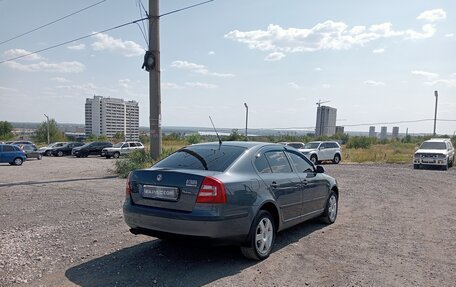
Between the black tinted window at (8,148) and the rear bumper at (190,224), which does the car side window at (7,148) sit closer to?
the black tinted window at (8,148)

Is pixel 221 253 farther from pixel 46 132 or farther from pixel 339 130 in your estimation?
pixel 46 132

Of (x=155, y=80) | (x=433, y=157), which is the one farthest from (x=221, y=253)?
(x=433, y=157)

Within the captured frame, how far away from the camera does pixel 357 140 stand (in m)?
53.7

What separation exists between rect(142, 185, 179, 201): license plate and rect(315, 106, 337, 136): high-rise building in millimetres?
62063

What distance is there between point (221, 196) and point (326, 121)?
66213mm

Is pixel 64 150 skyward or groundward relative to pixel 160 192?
groundward

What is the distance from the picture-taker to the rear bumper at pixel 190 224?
4.58m

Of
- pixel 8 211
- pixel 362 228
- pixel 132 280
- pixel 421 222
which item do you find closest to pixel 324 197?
pixel 362 228

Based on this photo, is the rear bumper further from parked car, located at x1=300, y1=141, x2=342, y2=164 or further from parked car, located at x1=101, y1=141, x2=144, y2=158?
parked car, located at x1=101, y1=141, x2=144, y2=158

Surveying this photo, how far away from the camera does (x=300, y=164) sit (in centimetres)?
665

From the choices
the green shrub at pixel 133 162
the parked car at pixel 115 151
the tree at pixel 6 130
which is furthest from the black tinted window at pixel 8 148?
the tree at pixel 6 130

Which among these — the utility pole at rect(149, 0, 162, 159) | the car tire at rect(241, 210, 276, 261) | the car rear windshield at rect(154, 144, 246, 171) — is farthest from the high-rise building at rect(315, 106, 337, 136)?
the car tire at rect(241, 210, 276, 261)

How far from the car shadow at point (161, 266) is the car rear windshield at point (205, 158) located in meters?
1.05

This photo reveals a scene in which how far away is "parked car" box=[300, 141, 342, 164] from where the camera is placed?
91.4 ft
